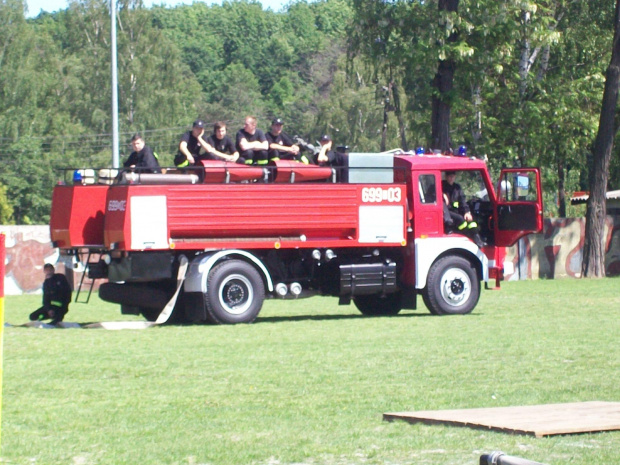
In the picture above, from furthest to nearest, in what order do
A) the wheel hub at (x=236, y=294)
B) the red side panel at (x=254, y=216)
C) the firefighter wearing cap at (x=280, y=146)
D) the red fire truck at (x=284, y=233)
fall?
the firefighter wearing cap at (x=280, y=146), the wheel hub at (x=236, y=294), the red fire truck at (x=284, y=233), the red side panel at (x=254, y=216)

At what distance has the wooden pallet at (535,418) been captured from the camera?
A: 7.99m

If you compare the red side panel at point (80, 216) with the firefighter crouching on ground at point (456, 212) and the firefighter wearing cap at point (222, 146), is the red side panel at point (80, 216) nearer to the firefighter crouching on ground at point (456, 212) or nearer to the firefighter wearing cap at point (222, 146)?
the firefighter wearing cap at point (222, 146)

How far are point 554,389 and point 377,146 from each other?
203 feet

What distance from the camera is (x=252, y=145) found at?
19.0m

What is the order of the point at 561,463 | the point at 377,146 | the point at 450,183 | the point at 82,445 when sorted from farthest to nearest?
the point at 377,146
the point at 450,183
the point at 82,445
the point at 561,463

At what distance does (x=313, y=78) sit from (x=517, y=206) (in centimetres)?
9139

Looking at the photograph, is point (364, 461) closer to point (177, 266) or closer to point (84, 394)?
point (84, 394)

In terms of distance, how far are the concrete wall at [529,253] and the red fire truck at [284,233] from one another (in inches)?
587

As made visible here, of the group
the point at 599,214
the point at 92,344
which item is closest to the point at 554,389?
the point at 92,344

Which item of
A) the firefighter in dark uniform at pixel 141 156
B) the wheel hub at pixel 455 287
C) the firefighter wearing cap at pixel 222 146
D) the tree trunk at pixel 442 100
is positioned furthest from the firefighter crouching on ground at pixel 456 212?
the tree trunk at pixel 442 100

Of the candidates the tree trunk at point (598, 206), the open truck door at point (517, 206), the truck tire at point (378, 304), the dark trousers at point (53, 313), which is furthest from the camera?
the tree trunk at point (598, 206)

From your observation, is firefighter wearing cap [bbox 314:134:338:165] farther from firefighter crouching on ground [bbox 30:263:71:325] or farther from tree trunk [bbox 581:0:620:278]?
tree trunk [bbox 581:0:620:278]

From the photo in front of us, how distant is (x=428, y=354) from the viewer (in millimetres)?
13383

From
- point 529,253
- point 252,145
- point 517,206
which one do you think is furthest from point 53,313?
point 529,253
